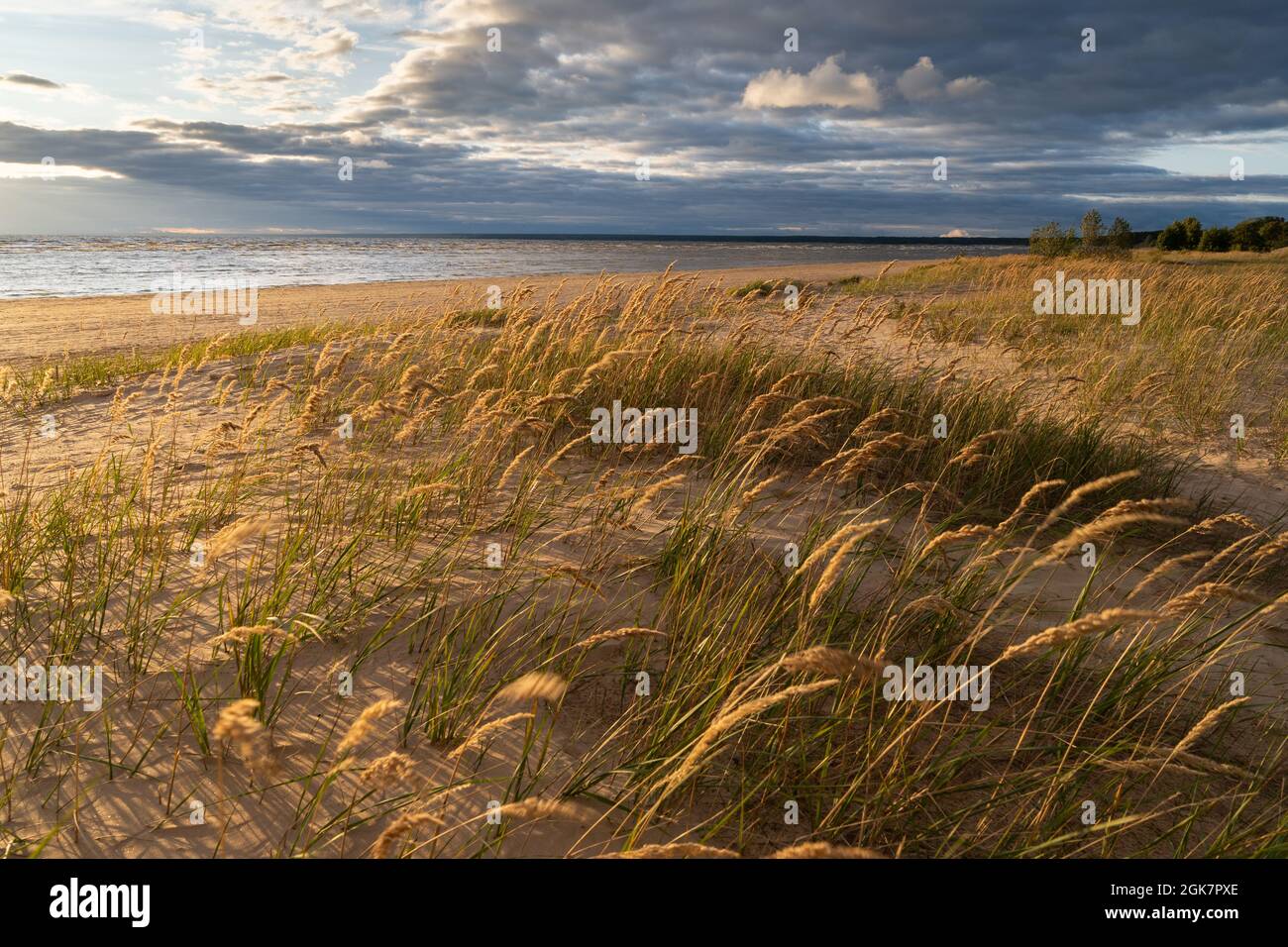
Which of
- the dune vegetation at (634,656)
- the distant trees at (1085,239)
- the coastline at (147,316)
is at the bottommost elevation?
the dune vegetation at (634,656)

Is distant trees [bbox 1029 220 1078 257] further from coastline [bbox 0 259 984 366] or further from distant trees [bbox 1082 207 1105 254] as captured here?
coastline [bbox 0 259 984 366]

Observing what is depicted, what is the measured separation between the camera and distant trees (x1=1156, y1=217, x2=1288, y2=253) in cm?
4538

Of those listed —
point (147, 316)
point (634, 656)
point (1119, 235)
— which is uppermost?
point (1119, 235)

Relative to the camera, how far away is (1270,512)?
5828mm

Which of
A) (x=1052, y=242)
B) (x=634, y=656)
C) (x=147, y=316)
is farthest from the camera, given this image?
(x=1052, y=242)

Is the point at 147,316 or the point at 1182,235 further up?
the point at 1182,235

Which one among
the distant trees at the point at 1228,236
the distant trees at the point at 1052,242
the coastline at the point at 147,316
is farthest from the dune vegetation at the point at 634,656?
the distant trees at the point at 1228,236

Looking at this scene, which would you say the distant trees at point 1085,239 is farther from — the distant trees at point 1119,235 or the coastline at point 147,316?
the coastline at point 147,316

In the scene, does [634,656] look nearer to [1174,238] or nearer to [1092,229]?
[1092,229]

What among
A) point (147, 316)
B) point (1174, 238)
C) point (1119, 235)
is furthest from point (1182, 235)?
point (147, 316)

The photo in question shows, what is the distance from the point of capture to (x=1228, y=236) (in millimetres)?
47375

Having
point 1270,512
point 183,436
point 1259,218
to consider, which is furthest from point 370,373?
point 1259,218

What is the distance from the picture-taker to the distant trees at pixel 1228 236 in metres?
45.4
